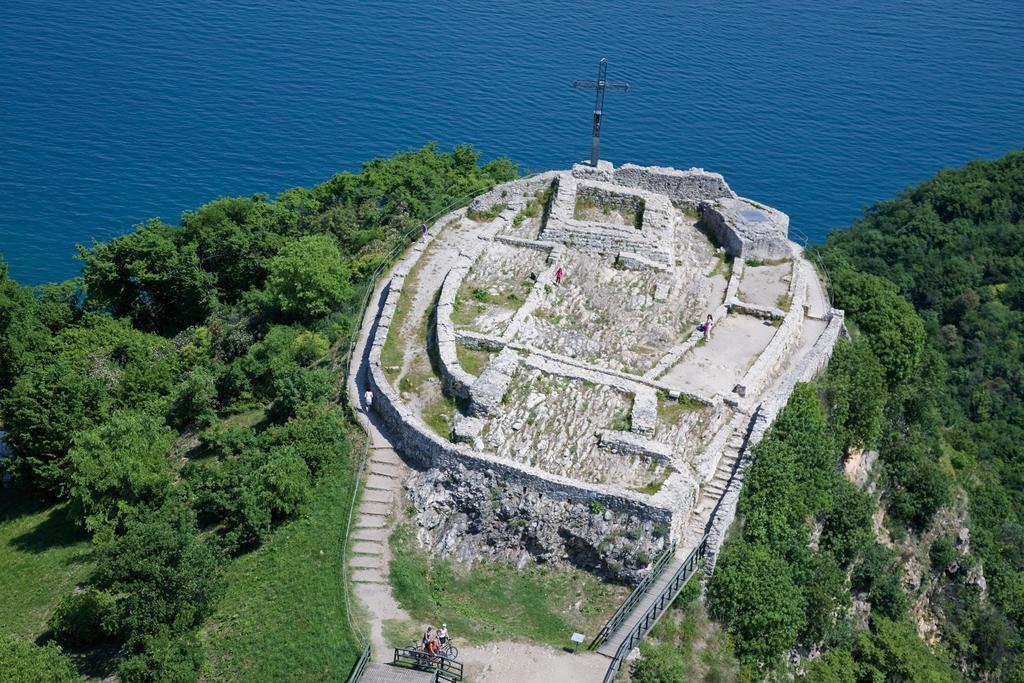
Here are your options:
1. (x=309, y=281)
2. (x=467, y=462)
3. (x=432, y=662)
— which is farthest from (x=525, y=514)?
(x=309, y=281)

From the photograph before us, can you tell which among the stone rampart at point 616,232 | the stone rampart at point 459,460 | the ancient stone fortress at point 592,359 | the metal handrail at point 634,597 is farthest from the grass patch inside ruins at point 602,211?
the metal handrail at point 634,597

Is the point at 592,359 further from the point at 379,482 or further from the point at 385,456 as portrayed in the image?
the point at 379,482

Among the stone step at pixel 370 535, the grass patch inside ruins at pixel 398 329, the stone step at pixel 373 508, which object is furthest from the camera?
the grass patch inside ruins at pixel 398 329

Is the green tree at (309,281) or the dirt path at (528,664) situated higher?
the green tree at (309,281)

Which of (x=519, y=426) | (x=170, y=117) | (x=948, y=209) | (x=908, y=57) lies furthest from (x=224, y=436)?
(x=908, y=57)

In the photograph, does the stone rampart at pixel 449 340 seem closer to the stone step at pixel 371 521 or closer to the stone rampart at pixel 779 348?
the stone step at pixel 371 521

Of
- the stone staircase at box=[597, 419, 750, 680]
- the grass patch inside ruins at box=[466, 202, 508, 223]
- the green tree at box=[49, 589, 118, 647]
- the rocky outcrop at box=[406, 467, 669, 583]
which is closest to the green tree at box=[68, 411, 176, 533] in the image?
the green tree at box=[49, 589, 118, 647]
